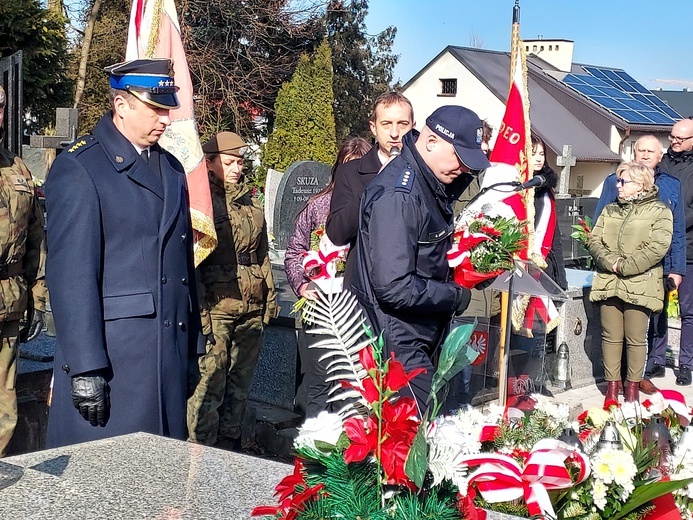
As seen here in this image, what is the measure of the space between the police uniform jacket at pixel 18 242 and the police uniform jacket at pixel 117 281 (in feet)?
3.26

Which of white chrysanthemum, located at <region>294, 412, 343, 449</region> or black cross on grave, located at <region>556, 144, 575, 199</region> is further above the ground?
black cross on grave, located at <region>556, 144, 575, 199</region>

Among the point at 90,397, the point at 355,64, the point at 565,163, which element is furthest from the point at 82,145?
the point at 355,64

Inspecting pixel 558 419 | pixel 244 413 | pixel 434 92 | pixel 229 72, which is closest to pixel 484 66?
→ pixel 434 92

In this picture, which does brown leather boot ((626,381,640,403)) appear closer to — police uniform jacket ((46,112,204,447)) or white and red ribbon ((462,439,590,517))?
police uniform jacket ((46,112,204,447))

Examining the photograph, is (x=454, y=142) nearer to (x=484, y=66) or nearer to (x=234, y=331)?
(x=234, y=331)

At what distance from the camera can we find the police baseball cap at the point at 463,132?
3.14 metres

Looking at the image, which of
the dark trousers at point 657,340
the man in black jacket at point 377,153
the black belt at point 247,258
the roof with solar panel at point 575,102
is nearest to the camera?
the man in black jacket at point 377,153

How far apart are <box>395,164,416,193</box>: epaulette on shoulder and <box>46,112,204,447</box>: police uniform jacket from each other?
87 cm

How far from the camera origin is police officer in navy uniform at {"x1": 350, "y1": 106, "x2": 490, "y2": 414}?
10.3ft

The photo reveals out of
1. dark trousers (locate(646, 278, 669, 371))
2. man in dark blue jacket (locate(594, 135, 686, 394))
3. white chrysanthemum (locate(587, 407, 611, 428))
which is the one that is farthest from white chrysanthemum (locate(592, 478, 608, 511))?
dark trousers (locate(646, 278, 669, 371))

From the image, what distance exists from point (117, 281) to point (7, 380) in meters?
1.31

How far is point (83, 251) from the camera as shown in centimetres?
316

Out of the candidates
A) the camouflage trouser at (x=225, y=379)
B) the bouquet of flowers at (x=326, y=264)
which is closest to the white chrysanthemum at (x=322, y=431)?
the bouquet of flowers at (x=326, y=264)

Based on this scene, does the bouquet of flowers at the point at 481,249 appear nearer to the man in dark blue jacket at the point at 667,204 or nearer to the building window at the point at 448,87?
the man in dark blue jacket at the point at 667,204
